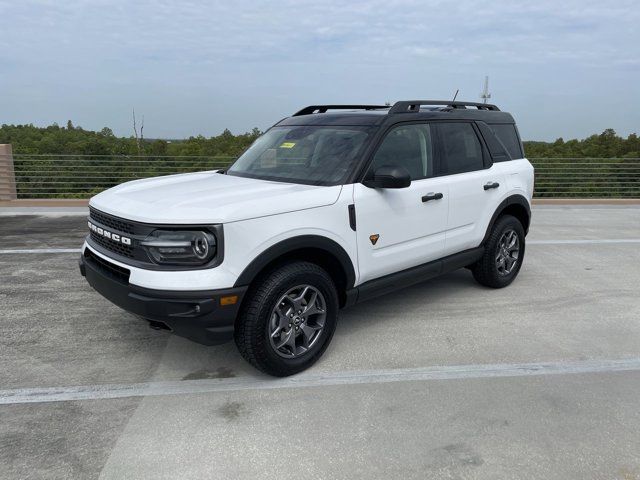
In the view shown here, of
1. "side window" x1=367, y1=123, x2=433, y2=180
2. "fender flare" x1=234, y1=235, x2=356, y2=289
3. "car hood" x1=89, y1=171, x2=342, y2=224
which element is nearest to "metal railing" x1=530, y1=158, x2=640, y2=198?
"side window" x1=367, y1=123, x2=433, y2=180

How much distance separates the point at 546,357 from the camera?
382 cm

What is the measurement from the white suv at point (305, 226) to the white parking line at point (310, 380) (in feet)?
0.63

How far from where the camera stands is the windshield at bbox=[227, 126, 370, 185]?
3.87m

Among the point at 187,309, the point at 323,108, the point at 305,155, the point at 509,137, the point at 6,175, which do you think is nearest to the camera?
the point at 187,309

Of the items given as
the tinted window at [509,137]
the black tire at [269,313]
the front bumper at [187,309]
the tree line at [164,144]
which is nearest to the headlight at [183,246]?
the front bumper at [187,309]

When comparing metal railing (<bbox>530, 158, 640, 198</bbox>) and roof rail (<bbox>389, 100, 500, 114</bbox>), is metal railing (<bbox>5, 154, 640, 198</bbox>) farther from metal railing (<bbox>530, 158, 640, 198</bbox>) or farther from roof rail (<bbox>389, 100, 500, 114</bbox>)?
roof rail (<bbox>389, 100, 500, 114</bbox>)

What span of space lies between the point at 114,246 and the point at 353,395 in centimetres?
182

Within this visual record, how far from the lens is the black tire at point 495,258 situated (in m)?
5.11

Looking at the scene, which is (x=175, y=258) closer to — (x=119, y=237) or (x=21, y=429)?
(x=119, y=237)

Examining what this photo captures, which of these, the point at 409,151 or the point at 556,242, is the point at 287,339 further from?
the point at 556,242

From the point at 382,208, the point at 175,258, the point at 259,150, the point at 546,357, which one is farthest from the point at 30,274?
the point at 546,357

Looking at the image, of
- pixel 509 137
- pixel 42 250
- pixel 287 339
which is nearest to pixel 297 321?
pixel 287 339

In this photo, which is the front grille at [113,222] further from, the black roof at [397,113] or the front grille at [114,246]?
the black roof at [397,113]

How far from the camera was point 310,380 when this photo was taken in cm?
347
